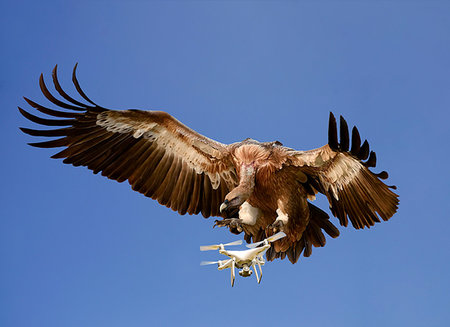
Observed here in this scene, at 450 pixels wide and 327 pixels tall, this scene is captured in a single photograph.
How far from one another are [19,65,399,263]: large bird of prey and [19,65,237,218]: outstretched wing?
16mm

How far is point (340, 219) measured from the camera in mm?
9727

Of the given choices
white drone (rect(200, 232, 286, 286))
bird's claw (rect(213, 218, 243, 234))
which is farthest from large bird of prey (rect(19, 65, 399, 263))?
white drone (rect(200, 232, 286, 286))

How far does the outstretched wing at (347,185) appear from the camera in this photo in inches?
360

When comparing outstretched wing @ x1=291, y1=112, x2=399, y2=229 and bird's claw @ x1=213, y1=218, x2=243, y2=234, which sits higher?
outstretched wing @ x1=291, y1=112, x2=399, y2=229

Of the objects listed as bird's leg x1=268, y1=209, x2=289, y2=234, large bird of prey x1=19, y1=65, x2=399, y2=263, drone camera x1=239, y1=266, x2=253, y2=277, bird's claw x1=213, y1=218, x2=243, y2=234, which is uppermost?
large bird of prey x1=19, y1=65, x2=399, y2=263

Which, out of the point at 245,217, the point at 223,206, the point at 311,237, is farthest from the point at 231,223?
the point at 311,237

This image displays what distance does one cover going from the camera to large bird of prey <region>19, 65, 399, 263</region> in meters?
9.36

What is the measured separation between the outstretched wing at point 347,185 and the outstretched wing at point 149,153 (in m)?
1.44

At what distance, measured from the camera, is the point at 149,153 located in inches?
407

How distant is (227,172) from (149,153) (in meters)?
1.34

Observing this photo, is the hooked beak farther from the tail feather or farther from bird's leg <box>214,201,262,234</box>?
the tail feather

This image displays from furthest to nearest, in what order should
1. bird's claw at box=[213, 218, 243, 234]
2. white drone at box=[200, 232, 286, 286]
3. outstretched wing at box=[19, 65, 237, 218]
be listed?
outstretched wing at box=[19, 65, 237, 218]
bird's claw at box=[213, 218, 243, 234]
white drone at box=[200, 232, 286, 286]

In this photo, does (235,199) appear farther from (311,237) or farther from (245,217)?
(311,237)

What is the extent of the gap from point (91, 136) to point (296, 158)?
132 inches
